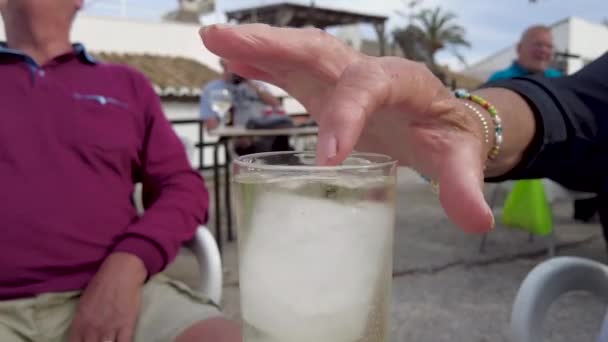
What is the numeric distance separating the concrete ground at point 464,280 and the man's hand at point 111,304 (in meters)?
0.79

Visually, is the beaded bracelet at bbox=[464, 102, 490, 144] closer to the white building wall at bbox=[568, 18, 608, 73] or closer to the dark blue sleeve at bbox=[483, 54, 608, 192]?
the dark blue sleeve at bbox=[483, 54, 608, 192]

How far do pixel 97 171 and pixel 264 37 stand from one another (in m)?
1.07

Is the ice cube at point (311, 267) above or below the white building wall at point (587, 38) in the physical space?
below

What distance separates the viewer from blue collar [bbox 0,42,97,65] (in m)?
1.56

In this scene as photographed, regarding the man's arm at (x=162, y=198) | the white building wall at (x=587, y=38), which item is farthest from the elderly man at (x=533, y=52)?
the white building wall at (x=587, y=38)

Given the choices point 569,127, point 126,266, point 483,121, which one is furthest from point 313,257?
point 126,266

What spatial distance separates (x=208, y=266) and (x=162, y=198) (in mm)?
229

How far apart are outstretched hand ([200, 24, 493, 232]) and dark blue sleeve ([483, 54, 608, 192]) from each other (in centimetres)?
26

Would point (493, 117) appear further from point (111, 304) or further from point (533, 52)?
point (533, 52)

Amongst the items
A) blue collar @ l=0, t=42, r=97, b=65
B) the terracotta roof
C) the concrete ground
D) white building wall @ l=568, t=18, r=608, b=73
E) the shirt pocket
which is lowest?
the concrete ground

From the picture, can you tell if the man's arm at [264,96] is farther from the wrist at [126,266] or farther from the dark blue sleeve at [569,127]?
the dark blue sleeve at [569,127]

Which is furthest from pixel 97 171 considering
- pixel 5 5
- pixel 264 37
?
pixel 264 37

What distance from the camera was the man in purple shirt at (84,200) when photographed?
1.28 meters

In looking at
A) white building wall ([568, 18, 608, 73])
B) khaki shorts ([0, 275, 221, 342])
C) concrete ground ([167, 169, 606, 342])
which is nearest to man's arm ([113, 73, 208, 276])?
khaki shorts ([0, 275, 221, 342])
